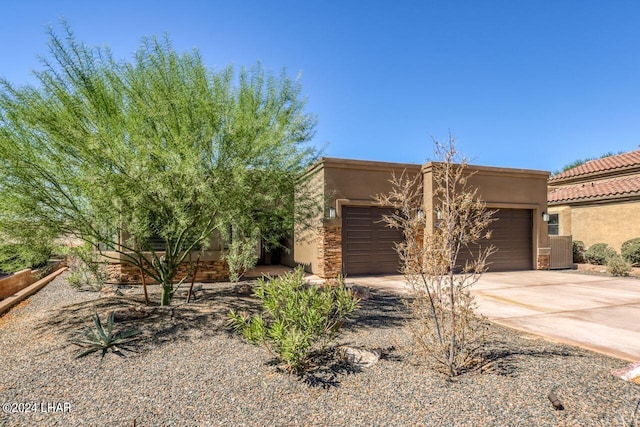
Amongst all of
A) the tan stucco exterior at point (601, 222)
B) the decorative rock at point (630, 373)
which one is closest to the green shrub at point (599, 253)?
the tan stucco exterior at point (601, 222)

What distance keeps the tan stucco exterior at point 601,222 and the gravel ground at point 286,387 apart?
1435cm

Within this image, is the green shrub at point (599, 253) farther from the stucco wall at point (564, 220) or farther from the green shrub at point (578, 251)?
the stucco wall at point (564, 220)

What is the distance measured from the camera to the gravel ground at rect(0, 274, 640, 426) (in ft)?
10.4

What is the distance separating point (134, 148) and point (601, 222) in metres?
19.5

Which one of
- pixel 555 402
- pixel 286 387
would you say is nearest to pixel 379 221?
pixel 286 387

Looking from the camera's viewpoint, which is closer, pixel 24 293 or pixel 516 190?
pixel 24 293

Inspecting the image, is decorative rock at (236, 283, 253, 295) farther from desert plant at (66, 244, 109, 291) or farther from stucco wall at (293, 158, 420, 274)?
stucco wall at (293, 158, 420, 274)

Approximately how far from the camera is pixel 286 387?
3752 mm

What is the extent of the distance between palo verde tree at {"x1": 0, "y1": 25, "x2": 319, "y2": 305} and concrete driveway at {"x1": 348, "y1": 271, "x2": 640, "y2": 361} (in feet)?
17.1

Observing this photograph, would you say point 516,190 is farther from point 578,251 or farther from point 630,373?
point 630,373

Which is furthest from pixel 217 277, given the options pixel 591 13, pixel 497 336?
pixel 591 13

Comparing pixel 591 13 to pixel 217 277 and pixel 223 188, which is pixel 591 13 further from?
pixel 217 277

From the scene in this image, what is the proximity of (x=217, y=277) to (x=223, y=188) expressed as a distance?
247 inches

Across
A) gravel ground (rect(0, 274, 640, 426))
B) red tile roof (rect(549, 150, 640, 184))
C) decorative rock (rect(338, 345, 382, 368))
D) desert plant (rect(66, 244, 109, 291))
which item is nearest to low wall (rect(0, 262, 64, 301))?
desert plant (rect(66, 244, 109, 291))
